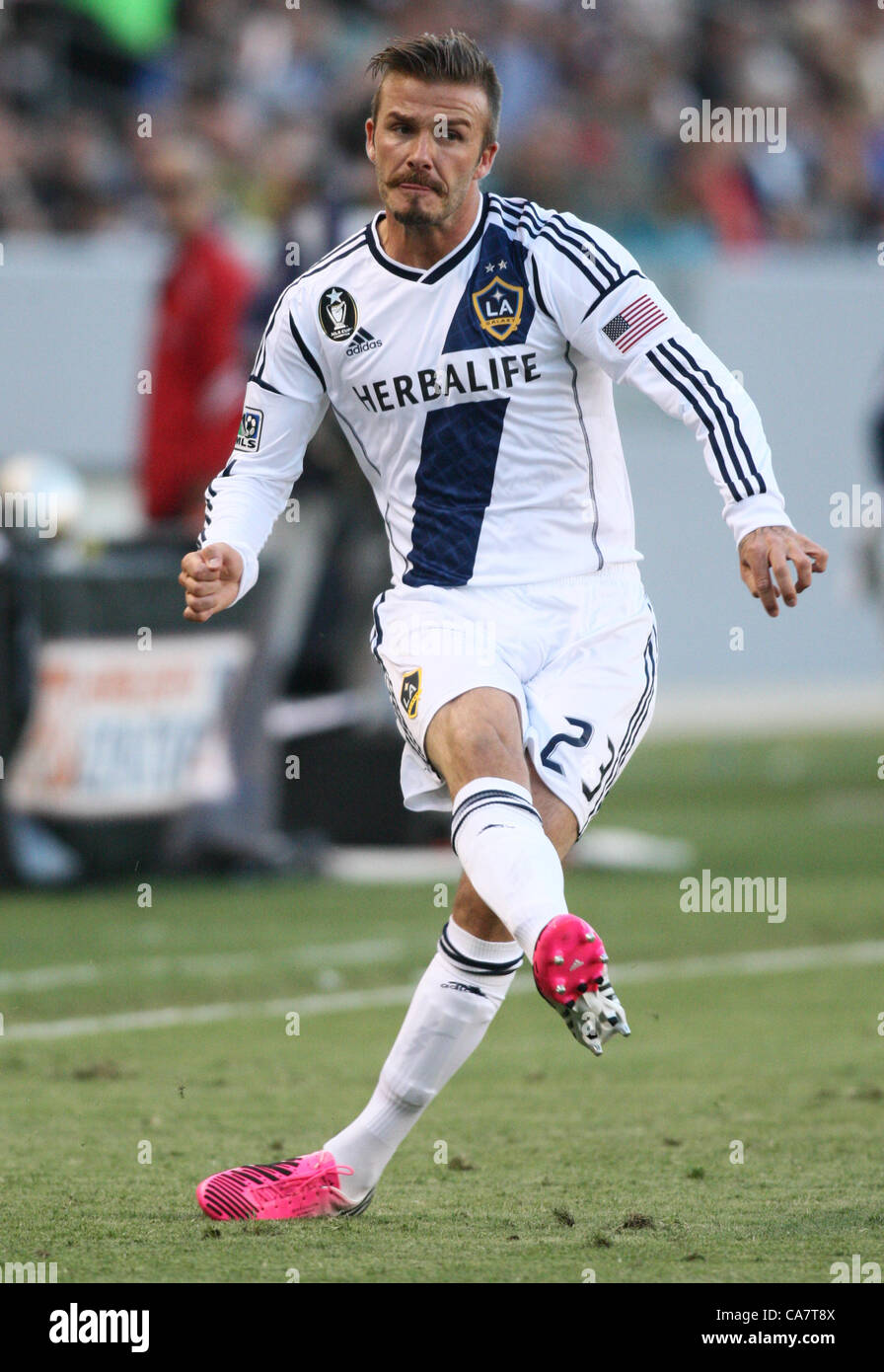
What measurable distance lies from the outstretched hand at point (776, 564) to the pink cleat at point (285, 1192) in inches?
60.6

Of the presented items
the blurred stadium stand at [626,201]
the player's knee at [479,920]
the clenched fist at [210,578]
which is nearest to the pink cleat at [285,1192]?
the player's knee at [479,920]

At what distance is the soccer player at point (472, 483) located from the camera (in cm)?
474

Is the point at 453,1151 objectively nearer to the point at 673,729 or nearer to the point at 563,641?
the point at 563,641

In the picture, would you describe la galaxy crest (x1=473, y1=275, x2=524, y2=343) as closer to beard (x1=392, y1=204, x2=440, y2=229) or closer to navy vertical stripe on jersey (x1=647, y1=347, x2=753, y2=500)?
beard (x1=392, y1=204, x2=440, y2=229)

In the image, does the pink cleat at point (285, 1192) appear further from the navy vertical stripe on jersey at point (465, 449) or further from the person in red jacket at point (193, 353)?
the person in red jacket at point (193, 353)

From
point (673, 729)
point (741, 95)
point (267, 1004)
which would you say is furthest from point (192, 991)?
point (741, 95)

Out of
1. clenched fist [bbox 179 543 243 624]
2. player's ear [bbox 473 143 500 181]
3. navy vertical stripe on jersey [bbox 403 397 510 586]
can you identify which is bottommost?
clenched fist [bbox 179 543 243 624]

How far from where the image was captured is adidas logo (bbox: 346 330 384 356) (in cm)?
497

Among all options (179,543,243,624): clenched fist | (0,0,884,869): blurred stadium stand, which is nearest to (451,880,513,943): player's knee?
(179,543,243,624): clenched fist

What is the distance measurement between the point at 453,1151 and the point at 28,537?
17.0ft

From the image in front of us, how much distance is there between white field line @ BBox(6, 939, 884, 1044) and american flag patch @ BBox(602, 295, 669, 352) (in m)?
3.39

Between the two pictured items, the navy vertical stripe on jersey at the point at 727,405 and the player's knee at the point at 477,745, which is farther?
the navy vertical stripe on jersey at the point at 727,405

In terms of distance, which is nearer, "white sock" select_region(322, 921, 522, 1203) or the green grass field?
the green grass field

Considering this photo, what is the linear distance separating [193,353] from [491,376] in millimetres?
6114
